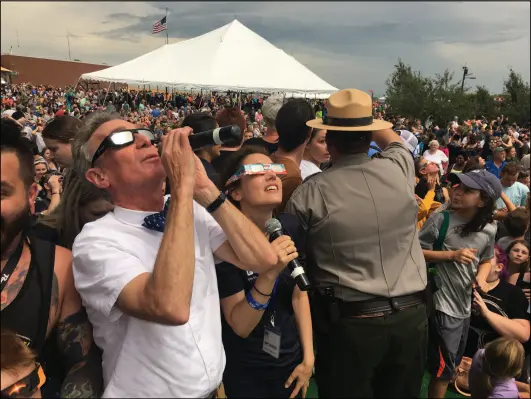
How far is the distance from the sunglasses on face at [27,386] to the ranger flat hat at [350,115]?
164cm

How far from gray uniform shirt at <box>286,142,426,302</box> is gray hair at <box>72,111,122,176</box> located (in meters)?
1.00

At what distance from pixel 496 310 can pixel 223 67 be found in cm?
844

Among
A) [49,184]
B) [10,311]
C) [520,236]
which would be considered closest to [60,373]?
[10,311]

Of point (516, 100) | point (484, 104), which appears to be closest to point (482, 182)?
point (516, 100)

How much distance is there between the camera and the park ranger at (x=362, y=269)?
6.60 feet

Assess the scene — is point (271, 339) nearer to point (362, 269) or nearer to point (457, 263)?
point (362, 269)

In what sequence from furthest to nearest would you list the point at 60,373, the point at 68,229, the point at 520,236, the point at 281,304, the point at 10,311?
the point at 520,236 < the point at 281,304 < the point at 68,229 < the point at 60,373 < the point at 10,311

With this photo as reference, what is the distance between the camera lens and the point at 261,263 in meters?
1.53

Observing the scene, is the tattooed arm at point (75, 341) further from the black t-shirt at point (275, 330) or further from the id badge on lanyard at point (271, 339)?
the id badge on lanyard at point (271, 339)

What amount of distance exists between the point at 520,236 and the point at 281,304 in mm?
3363

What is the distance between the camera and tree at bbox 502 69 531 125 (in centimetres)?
2962

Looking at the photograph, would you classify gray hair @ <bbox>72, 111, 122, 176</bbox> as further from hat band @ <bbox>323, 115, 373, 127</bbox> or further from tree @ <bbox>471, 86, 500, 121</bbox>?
tree @ <bbox>471, 86, 500, 121</bbox>

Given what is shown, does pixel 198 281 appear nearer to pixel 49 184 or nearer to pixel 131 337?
pixel 131 337

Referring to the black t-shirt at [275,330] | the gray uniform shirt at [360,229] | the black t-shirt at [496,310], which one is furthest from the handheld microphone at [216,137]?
the black t-shirt at [496,310]
